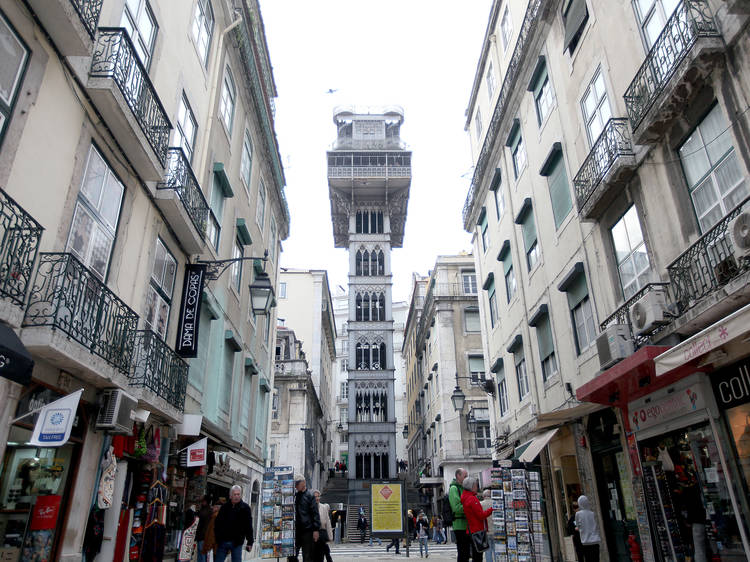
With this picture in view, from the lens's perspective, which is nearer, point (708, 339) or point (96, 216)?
point (708, 339)

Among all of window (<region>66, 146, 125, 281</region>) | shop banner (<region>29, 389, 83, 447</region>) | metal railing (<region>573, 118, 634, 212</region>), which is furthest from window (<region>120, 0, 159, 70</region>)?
metal railing (<region>573, 118, 634, 212</region>)

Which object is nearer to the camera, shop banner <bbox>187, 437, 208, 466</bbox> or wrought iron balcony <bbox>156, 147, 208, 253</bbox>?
wrought iron balcony <bbox>156, 147, 208, 253</bbox>

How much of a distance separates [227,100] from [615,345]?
470 inches

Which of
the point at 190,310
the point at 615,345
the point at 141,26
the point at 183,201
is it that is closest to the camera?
the point at 141,26

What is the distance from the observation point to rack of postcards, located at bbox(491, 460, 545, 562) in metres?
10.7

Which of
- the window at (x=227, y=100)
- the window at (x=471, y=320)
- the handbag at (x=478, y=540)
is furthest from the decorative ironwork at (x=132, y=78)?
the window at (x=471, y=320)

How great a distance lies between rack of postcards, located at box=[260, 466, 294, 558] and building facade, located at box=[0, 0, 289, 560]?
151 centimetres

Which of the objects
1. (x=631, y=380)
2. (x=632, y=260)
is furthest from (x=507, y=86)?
(x=631, y=380)

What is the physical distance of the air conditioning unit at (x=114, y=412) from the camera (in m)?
7.34

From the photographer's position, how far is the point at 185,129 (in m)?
11.7

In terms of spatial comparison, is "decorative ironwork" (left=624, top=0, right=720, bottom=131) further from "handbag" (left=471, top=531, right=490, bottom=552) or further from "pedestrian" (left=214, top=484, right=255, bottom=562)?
"pedestrian" (left=214, top=484, right=255, bottom=562)

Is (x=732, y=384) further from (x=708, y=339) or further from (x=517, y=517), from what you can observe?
(x=517, y=517)

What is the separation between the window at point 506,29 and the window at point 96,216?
15187mm

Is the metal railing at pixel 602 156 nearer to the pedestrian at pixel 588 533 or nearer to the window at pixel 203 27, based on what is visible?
Result: the pedestrian at pixel 588 533
